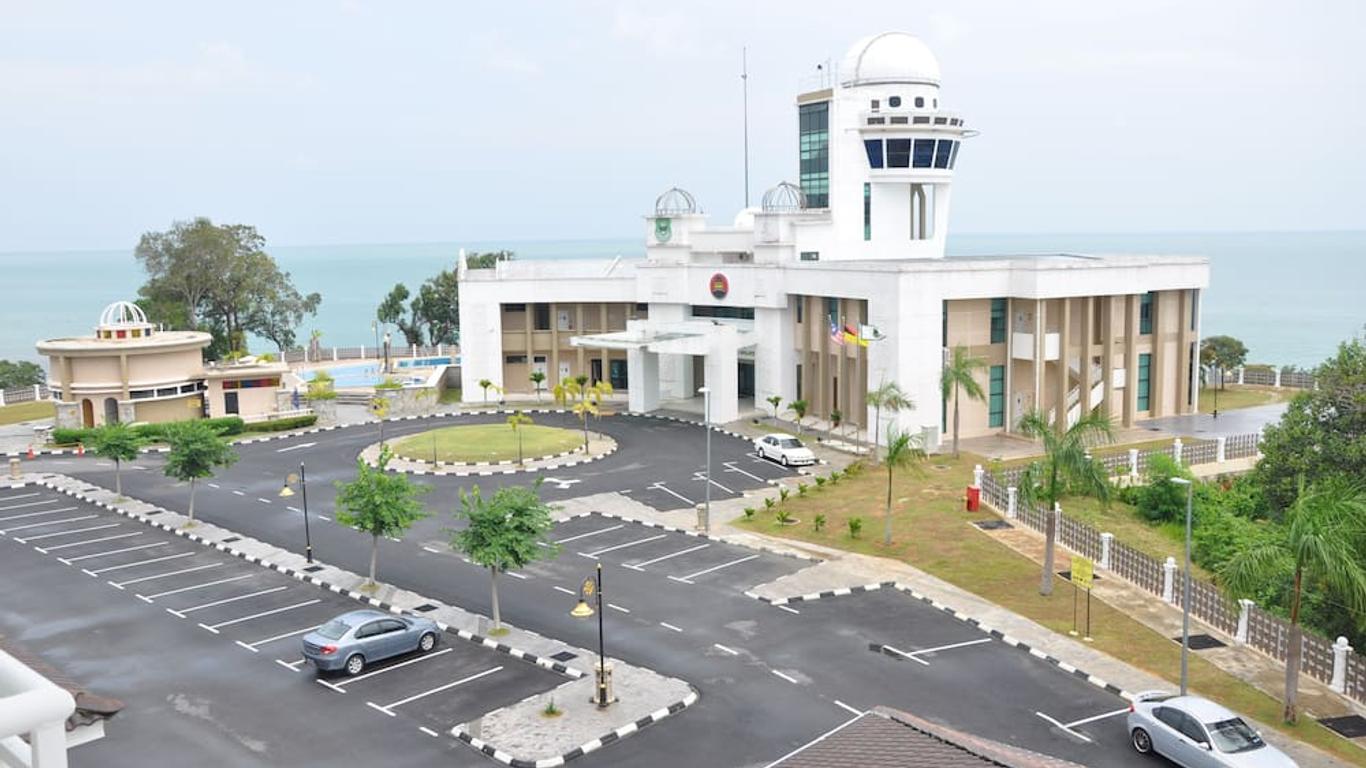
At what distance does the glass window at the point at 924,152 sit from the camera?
251 ft

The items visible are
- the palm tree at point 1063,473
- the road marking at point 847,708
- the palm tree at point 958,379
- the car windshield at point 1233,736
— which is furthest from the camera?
the palm tree at point 958,379

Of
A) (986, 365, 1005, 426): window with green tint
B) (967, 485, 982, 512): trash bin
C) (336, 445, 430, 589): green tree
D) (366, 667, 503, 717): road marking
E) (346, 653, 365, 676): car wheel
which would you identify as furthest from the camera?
(986, 365, 1005, 426): window with green tint

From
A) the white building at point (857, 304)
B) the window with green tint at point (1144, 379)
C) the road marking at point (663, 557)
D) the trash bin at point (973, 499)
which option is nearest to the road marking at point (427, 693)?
the road marking at point (663, 557)

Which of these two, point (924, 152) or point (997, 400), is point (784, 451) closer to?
point (997, 400)

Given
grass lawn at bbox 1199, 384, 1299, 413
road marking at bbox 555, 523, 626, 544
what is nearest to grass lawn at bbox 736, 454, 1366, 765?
road marking at bbox 555, 523, 626, 544

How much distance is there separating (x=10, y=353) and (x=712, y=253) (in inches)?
6361

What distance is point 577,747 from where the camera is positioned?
1017 inches

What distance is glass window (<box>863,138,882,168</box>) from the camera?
252ft

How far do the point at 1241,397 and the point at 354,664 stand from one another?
65.6 metres

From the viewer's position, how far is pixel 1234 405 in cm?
7219

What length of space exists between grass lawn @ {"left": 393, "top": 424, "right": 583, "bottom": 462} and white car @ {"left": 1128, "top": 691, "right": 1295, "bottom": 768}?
39.0 metres

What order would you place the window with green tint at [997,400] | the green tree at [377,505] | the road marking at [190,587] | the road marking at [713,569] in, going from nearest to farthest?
the green tree at [377,505] → the road marking at [190,587] → the road marking at [713,569] → the window with green tint at [997,400]

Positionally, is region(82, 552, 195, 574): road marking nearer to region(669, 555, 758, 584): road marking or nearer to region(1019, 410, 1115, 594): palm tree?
region(669, 555, 758, 584): road marking

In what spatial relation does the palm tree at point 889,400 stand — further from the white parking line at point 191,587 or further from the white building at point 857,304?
the white parking line at point 191,587
